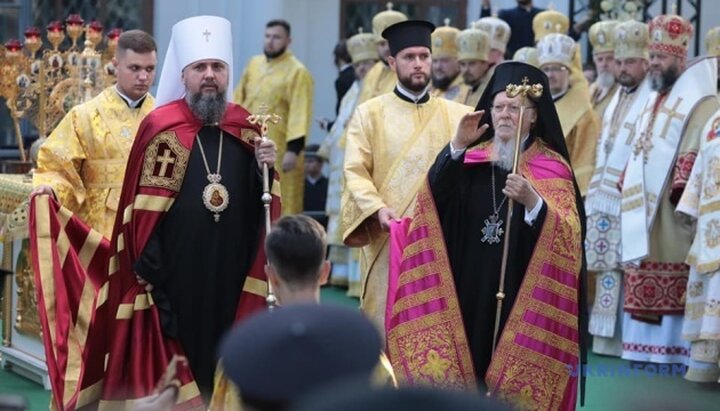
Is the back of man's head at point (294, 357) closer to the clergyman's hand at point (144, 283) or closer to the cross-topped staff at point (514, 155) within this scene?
the cross-topped staff at point (514, 155)

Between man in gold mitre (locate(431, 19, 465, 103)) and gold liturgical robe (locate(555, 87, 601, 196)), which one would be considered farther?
man in gold mitre (locate(431, 19, 465, 103))

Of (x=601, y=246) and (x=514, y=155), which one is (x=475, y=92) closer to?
(x=601, y=246)

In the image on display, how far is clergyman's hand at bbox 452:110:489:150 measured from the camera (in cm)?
598

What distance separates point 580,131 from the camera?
34.1 feet

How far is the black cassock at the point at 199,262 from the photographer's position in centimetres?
630

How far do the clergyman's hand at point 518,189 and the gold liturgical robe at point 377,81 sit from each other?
21.2ft

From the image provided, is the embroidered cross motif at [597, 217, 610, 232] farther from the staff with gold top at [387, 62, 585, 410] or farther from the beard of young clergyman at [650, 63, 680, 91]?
the staff with gold top at [387, 62, 585, 410]

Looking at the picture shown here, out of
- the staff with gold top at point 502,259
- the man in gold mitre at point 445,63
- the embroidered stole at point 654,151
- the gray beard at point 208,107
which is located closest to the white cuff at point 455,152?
the staff with gold top at point 502,259

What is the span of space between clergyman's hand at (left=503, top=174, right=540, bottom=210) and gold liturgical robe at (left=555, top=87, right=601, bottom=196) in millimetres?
4456

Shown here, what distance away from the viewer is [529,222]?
6.04 metres

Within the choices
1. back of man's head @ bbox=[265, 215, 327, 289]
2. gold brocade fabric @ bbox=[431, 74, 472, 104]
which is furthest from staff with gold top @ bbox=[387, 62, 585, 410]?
gold brocade fabric @ bbox=[431, 74, 472, 104]

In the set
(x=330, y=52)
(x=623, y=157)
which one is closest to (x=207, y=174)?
(x=623, y=157)

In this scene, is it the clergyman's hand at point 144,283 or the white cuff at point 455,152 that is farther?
the clergyman's hand at point 144,283

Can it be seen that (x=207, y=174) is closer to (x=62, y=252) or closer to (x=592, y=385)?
(x=62, y=252)
